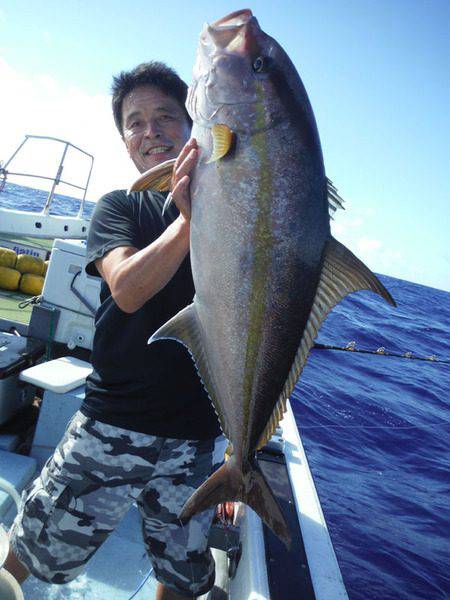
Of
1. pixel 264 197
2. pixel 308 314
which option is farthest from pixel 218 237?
pixel 308 314

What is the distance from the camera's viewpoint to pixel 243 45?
149 centimetres

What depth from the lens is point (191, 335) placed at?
1687mm

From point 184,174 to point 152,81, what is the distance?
1.00m

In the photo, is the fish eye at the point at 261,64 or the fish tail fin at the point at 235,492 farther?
the fish tail fin at the point at 235,492

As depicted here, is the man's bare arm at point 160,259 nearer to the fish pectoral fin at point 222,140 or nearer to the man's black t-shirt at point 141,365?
the fish pectoral fin at point 222,140

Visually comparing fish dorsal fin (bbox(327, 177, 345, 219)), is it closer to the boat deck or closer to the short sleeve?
the short sleeve

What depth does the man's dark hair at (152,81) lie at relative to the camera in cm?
223

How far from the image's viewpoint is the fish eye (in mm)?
1481

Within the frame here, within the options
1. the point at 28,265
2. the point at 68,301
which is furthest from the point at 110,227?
the point at 28,265

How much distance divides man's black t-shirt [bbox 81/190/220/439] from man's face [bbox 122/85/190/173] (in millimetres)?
239

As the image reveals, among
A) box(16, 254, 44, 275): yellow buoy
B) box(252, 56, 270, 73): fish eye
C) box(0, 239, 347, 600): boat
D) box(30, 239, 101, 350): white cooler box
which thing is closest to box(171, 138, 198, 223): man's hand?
box(252, 56, 270, 73): fish eye

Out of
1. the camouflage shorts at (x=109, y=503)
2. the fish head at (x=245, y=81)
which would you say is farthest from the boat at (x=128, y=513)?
the fish head at (x=245, y=81)

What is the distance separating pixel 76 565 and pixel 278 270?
1547 mm

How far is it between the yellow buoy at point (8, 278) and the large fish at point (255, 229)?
5774mm
